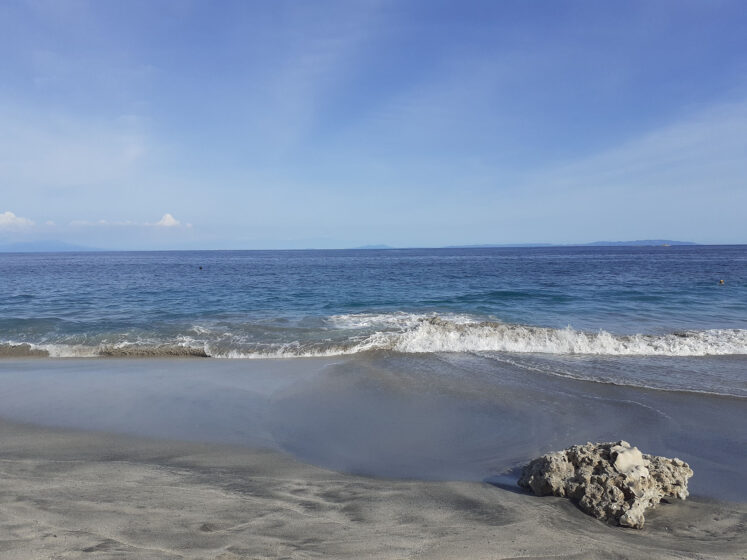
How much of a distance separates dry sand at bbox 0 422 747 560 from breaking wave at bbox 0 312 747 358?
7.56m

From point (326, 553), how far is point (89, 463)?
161 inches

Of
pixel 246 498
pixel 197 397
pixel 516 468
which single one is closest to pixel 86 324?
pixel 197 397

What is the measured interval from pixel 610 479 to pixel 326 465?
3392 mm

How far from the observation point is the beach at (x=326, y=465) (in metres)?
3.87

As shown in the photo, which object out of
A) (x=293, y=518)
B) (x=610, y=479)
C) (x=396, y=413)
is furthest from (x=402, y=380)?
(x=293, y=518)

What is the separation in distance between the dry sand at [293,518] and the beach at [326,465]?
0.07 feet

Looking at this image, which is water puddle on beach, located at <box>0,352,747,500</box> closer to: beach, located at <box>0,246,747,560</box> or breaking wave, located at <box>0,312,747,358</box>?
beach, located at <box>0,246,747,560</box>

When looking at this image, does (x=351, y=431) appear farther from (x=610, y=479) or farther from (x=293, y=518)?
(x=610, y=479)

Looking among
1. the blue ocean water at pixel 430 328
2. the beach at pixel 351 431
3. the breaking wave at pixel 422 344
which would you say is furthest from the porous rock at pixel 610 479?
the breaking wave at pixel 422 344

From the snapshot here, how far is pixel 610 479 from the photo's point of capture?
187 inches

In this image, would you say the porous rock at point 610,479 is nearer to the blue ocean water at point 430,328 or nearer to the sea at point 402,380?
the sea at point 402,380

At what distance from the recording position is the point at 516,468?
231 inches

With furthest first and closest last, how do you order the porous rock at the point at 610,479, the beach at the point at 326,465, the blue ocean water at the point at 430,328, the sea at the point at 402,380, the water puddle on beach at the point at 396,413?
the blue ocean water at the point at 430,328, the sea at the point at 402,380, the water puddle on beach at the point at 396,413, the porous rock at the point at 610,479, the beach at the point at 326,465

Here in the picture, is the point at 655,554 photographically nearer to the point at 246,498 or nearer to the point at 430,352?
the point at 246,498
